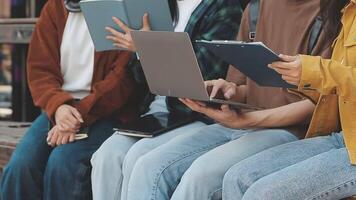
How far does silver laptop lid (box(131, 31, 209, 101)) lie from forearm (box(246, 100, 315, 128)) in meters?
0.23

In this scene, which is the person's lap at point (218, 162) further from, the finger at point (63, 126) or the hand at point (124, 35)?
the finger at point (63, 126)

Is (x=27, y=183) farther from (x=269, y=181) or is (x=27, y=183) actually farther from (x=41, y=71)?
(x=269, y=181)

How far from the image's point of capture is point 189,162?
91.9 inches

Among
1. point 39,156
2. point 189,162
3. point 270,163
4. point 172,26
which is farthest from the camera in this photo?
point 39,156

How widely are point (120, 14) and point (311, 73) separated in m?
0.96

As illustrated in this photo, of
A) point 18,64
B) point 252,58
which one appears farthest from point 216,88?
point 18,64

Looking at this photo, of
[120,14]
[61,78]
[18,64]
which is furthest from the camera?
[18,64]

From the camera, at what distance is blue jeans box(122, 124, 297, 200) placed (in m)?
2.15

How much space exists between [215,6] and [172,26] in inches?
9.0

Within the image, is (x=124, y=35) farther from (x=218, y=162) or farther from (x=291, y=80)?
(x=291, y=80)

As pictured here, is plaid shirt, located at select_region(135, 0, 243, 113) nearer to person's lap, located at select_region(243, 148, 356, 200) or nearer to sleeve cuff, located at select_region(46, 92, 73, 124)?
sleeve cuff, located at select_region(46, 92, 73, 124)

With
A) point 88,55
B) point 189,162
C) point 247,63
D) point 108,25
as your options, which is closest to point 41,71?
point 88,55

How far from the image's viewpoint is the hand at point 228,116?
225 cm

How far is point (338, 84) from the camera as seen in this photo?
1936 millimetres
